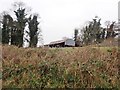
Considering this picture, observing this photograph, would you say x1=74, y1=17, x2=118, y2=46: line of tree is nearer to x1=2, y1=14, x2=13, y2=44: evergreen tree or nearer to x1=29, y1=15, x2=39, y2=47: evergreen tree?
x1=29, y1=15, x2=39, y2=47: evergreen tree

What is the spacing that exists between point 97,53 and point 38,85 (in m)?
4.88

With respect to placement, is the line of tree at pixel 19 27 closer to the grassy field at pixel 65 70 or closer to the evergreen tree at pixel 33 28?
the evergreen tree at pixel 33 28

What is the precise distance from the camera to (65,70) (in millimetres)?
12625

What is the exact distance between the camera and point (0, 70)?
44.1 feet

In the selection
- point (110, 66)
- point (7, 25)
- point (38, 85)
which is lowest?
point (38, 85)

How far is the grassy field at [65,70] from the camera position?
1180 centimetres

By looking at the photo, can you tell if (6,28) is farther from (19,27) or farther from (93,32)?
(93,32)

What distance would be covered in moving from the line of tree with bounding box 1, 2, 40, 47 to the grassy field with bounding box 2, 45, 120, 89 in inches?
610

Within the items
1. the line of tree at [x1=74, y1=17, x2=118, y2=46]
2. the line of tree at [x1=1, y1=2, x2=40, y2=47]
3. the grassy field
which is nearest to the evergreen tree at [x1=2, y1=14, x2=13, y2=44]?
the line of tree at [x1=1, y1=2, x2=40, y2=47]

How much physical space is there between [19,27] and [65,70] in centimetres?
2107

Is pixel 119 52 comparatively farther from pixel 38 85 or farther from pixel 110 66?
pixel 38 85

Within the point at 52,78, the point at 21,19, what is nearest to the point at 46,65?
the point at 52,78

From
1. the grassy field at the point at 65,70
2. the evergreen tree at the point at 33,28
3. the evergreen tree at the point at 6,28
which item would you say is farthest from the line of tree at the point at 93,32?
the grassy field at the point at 65,70

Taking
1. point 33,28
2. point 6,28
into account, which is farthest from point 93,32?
point 6,28
